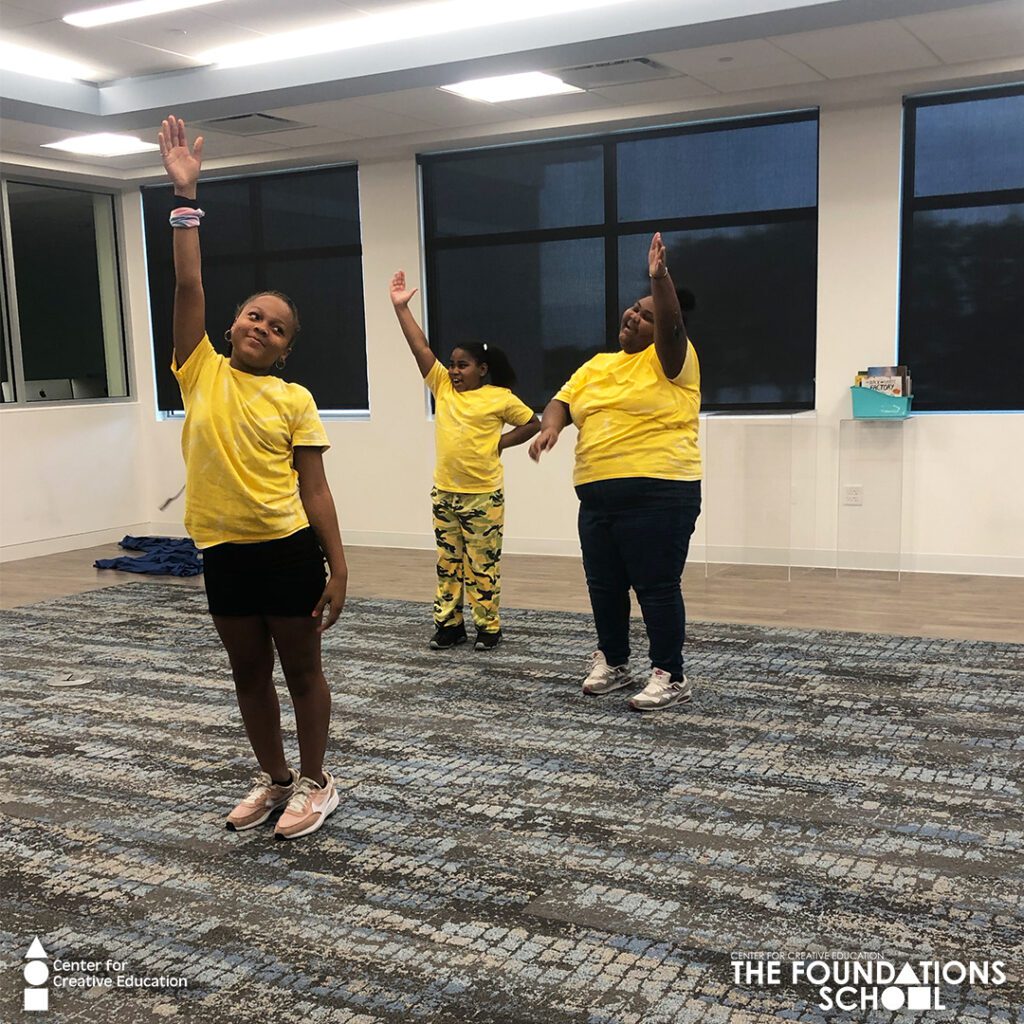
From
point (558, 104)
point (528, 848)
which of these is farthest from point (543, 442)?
point (558, 104)

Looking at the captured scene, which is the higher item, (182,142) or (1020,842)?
(182,142)

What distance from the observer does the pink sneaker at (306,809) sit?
2713 millimetres

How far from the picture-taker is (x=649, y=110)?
20.7 feet

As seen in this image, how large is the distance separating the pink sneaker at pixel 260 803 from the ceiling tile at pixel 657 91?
4.27 m

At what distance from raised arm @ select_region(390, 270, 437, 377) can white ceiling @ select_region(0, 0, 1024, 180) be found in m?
1.55

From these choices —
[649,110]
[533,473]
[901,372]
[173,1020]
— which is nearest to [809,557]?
[901,372]

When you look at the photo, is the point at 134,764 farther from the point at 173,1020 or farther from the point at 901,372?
the point at 901,372

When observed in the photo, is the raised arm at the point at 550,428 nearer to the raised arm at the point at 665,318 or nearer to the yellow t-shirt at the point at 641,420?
the yellow t-shirt at the point at 641,420

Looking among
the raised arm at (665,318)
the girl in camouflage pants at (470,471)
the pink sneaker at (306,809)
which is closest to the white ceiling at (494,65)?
the girl in camouflage pants at (470,471)

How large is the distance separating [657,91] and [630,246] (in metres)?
1.10

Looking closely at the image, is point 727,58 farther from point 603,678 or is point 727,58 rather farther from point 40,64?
point 40,64

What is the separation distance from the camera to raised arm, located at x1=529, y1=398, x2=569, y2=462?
346cm

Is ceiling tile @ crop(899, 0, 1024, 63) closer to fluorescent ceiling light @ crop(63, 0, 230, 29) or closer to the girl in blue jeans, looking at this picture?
the girl in blue jeans

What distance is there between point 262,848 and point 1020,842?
5.88ft
